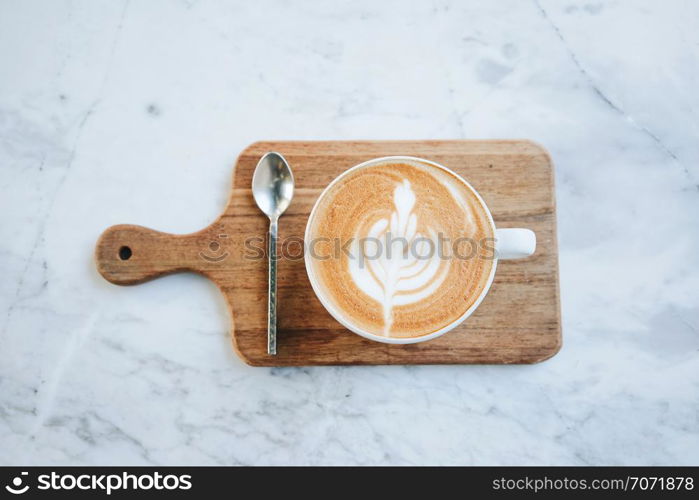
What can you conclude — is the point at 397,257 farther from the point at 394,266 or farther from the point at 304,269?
the point at 304,269

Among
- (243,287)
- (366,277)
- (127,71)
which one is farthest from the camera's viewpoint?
(127,71)

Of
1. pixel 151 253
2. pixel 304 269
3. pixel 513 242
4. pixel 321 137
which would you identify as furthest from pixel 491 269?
pixel 151 253

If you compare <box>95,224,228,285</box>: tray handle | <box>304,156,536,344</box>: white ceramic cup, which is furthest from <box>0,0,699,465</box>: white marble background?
<box>304,156,536,344</box>: white ceramic cup

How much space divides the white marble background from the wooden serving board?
0.06m

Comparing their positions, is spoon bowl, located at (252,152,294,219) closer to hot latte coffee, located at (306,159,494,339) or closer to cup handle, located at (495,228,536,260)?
hot latte coffee, located at (306,159,494,339)

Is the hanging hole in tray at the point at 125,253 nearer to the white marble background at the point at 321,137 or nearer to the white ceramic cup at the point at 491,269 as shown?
the white marble background at the point at 321,137

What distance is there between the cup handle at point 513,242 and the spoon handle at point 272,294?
36cm

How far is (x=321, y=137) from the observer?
3.40 feet
